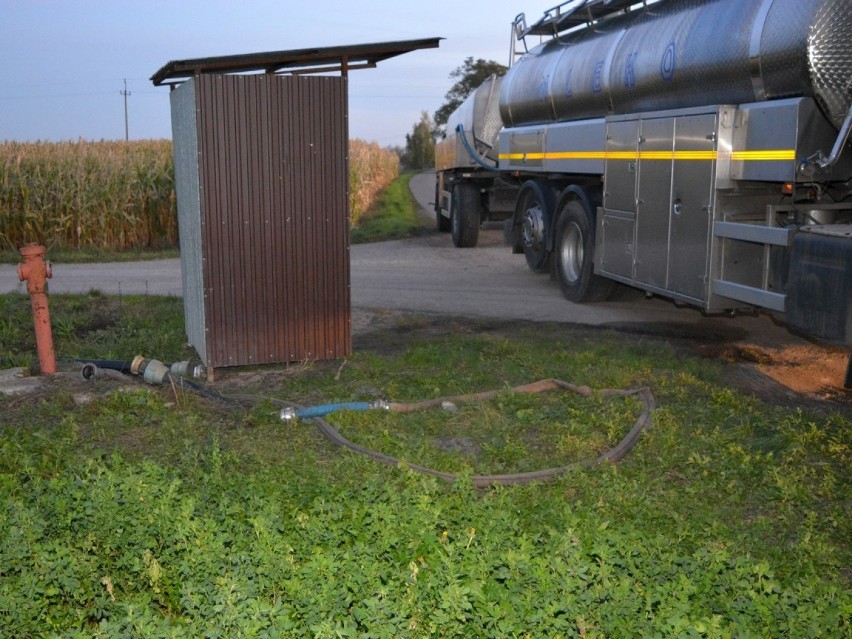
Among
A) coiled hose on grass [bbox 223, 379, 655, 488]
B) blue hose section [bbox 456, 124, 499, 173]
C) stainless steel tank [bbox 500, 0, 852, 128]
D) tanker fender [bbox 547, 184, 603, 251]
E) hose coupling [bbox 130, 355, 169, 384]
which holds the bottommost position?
coiled hose on grass [bbox 223, 379, 655, 488]

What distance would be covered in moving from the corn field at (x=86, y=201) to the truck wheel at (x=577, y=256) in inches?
381

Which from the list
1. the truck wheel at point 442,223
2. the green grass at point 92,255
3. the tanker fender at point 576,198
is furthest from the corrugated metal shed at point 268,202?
the truck wheel at point 442,223

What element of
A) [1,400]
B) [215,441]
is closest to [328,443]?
[215,441]

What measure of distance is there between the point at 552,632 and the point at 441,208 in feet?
63.4

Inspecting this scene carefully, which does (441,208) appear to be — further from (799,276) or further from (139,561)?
(139,561)

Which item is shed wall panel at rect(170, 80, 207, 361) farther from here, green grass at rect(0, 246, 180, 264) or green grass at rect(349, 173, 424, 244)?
green grass at rect(0, 246, 180, 264)

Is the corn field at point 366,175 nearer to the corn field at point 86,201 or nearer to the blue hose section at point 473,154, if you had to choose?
the blue hose section at point 473,154

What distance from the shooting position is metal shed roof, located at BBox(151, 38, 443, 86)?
8484mm

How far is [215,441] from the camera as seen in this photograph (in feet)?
21.6

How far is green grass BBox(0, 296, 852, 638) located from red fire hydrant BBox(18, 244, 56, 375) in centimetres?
30

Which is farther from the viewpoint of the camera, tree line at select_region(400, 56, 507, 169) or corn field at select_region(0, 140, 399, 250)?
tree line at select_region(400, 56, 507, 169)

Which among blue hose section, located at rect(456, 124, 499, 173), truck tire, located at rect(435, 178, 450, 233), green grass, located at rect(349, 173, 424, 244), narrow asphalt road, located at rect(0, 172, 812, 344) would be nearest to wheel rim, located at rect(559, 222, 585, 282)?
narrow asphalt road, located at rect(0, 172, 812, 344)

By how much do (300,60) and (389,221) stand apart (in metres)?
17.7

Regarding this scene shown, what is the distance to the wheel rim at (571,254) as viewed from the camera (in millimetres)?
13641
